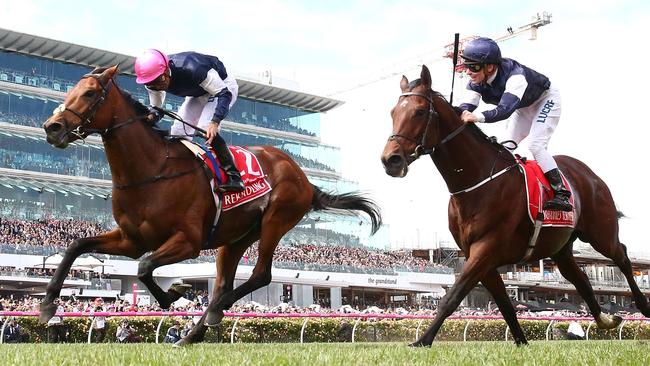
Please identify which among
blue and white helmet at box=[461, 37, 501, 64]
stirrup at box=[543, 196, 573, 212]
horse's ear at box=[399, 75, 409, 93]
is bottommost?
stirrup at box=[543, 196, 573, 212]

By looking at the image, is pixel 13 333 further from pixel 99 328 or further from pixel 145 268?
pixel 145 268

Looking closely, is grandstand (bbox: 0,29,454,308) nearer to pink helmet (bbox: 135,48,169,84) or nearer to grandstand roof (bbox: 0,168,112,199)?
grandstand roof (bbox: 0,168,112,199)

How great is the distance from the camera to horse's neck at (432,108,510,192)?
6566mm

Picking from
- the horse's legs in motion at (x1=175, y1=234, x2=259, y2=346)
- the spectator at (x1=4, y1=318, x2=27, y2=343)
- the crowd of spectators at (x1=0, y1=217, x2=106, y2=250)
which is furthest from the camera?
the crowd of spectators at (x1=0, y1=217, x2=106, y2=250)

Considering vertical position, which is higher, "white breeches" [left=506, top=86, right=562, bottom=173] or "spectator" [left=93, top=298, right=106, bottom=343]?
"white breeches" [left=506, top=86, right=562, bottom=173]

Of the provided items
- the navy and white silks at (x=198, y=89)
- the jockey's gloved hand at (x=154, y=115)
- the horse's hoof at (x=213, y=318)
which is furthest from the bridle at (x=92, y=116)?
the horse's hoof at (x=213, y=318)

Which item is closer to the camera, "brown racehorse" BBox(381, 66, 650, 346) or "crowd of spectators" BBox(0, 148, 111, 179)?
"brown racehorse" BBox(381, 66, 650, 346)

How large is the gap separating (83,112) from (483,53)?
332cm

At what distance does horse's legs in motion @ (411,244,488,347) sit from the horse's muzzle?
862 millimetres

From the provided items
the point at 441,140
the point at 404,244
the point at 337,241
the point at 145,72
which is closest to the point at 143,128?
the point at 145,72

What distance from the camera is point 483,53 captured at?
6820 millimetres

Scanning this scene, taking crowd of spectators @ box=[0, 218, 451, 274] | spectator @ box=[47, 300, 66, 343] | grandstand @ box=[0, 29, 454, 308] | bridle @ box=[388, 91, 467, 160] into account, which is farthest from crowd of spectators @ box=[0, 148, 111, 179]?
bridle @ box=[388, 91, 467, 160]

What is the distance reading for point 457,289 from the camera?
239 inches

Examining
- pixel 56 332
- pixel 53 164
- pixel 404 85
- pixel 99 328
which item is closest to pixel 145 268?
pixel 404 85
